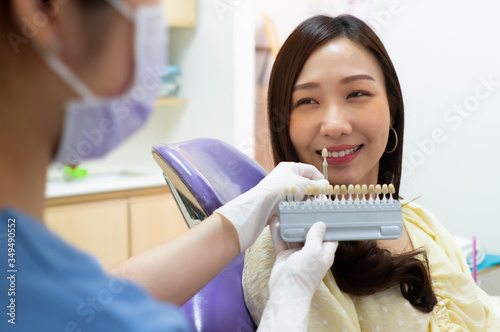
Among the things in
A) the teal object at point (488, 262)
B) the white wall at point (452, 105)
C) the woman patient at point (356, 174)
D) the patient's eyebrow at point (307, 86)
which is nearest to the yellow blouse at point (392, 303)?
the woman patient at point (356, 174)

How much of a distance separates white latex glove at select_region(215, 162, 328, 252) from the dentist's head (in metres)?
0.68

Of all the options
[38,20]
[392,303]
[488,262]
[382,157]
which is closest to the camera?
[38,20]

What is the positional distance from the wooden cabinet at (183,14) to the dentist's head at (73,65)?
2.79 metres

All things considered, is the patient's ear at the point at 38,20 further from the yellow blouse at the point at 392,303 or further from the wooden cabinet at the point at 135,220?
the wooden cabinet at the point at 135,220

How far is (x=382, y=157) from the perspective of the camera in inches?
60.1

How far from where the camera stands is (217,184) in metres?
1.25

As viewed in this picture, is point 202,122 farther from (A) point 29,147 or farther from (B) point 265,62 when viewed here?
(A) point 29,147

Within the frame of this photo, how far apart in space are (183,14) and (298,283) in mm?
2461

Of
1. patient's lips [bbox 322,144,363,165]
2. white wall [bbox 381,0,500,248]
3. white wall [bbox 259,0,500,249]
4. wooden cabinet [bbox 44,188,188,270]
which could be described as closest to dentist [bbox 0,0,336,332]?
patient's lips [bbox 322,144,363,165]

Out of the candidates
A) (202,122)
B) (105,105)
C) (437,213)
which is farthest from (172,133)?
(105,105)

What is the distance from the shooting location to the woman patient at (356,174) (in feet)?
3.84

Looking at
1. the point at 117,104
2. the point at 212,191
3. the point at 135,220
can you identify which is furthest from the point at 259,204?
the point at 135,220

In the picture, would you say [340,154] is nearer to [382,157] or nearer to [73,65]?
[382,157]

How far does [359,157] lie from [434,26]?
201 centimetres
